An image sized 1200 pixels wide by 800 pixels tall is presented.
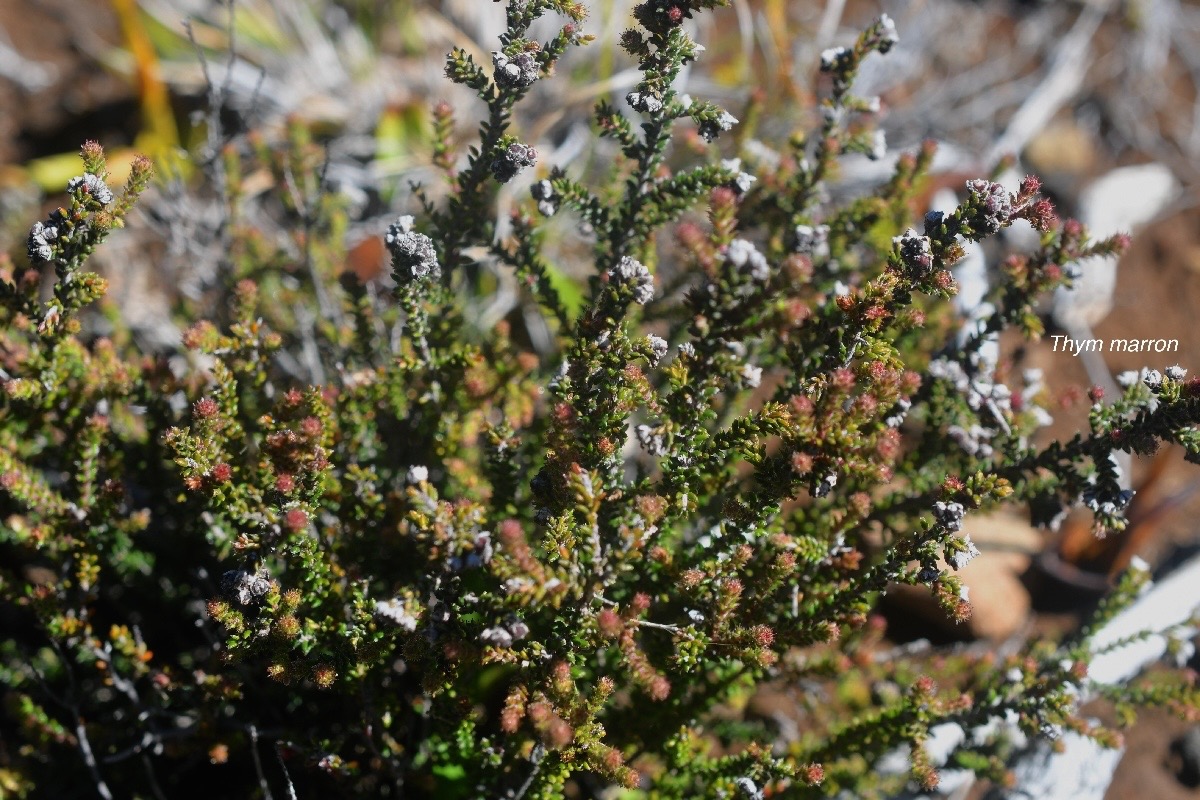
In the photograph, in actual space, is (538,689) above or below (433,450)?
below

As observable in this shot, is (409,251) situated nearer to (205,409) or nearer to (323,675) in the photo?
(205,409)

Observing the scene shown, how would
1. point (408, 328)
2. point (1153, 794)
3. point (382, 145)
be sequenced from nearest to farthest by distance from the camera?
1. point (408, 328)
2. point (1153, 794)
3. point (382, 145)

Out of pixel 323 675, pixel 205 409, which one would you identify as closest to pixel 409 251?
pixel 205 409

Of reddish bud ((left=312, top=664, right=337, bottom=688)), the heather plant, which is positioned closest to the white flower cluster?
the heather plant

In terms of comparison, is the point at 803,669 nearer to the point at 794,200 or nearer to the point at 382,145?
the point at 794,200

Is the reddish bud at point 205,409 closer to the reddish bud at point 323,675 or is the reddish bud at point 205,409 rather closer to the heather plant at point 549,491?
the heather plant at point 549,491

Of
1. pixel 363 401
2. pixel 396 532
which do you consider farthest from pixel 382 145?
pixel 396 532

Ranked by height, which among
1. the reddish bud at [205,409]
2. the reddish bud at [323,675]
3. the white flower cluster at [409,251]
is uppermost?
the white flower cluster at [409,251]

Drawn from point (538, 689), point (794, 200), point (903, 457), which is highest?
point (794, 200)

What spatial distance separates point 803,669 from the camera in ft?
6.55

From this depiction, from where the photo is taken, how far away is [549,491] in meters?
1.52

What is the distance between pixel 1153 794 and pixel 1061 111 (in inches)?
118

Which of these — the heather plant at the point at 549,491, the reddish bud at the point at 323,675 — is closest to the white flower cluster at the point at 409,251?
the heather plant at the point at 549,491

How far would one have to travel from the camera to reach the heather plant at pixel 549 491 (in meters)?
1.46
